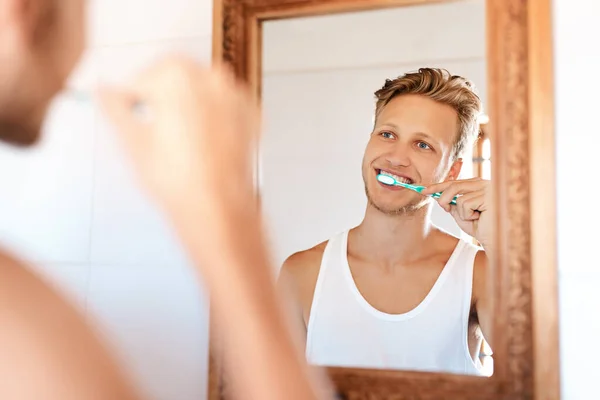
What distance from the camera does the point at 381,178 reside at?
761 mm

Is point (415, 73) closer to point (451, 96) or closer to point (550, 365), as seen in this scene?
Result: point (451, 96)

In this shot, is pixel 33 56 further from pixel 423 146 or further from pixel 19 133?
pixel 423 146

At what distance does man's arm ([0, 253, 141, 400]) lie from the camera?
35 centimetres

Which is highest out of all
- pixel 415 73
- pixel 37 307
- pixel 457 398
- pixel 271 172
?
pixel 415 73

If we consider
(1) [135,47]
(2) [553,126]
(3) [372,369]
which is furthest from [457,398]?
(1) [135,47]

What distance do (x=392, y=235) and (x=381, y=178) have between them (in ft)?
0.25

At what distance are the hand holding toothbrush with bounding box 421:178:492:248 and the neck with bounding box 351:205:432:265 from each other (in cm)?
3

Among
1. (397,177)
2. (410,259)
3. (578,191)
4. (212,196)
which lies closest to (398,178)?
(397,177)

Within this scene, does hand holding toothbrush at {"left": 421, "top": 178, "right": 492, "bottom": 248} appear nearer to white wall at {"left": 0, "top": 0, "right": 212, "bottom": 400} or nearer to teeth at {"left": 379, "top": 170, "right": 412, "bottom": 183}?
teeth at {"left": 379, "top": 170, "right": 412, "bottom": 183}

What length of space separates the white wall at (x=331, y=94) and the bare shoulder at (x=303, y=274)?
→ 0.01 metres

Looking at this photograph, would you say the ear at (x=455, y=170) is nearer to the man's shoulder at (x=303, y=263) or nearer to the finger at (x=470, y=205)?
the finger at (x=470, y=205)

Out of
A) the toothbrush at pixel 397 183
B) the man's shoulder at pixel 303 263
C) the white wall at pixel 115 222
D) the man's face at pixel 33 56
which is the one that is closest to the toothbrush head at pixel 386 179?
the toothbrush at pixel 397 183

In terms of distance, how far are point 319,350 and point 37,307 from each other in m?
0.46

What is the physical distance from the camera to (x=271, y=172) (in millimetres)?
808
